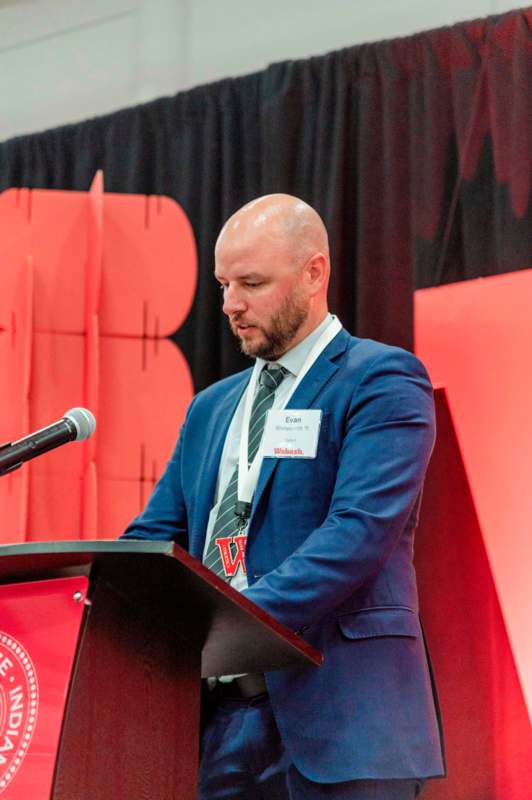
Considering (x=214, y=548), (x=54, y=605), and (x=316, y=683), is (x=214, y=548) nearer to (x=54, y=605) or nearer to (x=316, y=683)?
(x=316, y=683)

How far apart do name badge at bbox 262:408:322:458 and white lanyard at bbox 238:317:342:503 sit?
0.03 m

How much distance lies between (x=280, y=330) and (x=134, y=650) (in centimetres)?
87

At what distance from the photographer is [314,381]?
212 centimetres

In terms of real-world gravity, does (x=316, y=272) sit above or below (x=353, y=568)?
above

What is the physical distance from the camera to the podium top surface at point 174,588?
136cm

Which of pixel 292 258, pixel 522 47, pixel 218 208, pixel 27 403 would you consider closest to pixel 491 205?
pixel 522 47

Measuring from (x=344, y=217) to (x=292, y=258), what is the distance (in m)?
1.55

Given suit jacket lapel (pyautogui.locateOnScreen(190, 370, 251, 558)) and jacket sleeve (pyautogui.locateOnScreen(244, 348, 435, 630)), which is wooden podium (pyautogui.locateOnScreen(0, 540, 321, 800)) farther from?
suit jacket lapel (pyautogui.locateOnScreen(190, 370, 251, 558))

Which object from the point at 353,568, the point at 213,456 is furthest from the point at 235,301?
the point at 353,568

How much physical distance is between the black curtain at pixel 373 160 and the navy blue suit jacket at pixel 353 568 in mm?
1492

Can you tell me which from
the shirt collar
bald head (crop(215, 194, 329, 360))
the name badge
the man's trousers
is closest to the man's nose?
bald head (crop(215, 194, 329, 360))

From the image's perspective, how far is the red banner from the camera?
4.44 ft

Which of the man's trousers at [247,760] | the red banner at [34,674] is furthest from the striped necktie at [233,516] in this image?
the red banner at [34,674]

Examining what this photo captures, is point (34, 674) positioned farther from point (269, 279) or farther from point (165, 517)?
point (269, 279)
